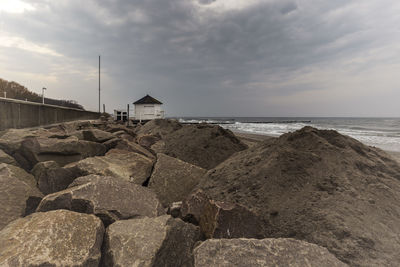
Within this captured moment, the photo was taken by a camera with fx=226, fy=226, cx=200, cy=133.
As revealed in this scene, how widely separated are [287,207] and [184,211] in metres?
0.96

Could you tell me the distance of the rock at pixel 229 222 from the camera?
1.86 metres

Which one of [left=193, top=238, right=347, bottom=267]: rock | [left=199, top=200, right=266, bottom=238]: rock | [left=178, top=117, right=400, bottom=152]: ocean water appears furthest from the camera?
[left=178, top=117, right=400, bottom=152]: ocean water

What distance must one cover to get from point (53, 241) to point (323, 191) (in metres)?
2.28

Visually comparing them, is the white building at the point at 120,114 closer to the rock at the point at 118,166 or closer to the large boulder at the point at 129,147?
the large boulder at the point at 129,147

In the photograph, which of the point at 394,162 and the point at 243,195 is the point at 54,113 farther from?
the point at 394,162

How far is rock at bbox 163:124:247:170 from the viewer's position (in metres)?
3.98

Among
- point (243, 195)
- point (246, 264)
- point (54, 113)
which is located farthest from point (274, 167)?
point (54, 113)

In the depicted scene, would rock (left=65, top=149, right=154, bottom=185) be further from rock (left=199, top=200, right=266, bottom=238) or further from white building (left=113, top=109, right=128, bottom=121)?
white building (left=113, top=109, right=128, bottom=121)

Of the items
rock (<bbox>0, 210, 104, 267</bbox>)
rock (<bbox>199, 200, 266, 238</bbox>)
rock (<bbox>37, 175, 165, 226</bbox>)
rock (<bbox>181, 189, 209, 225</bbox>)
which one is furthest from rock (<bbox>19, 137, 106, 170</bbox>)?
rock (<bbox>199, 200, 266, 238</bbox>)

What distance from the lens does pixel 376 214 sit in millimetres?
1935

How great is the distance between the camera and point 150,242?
1.72m

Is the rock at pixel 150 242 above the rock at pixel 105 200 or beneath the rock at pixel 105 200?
beneath

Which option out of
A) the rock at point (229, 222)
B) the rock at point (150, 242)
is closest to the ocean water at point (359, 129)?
the rock at point (229, 222)

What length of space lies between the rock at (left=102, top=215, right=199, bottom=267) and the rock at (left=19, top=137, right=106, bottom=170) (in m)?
2.30
